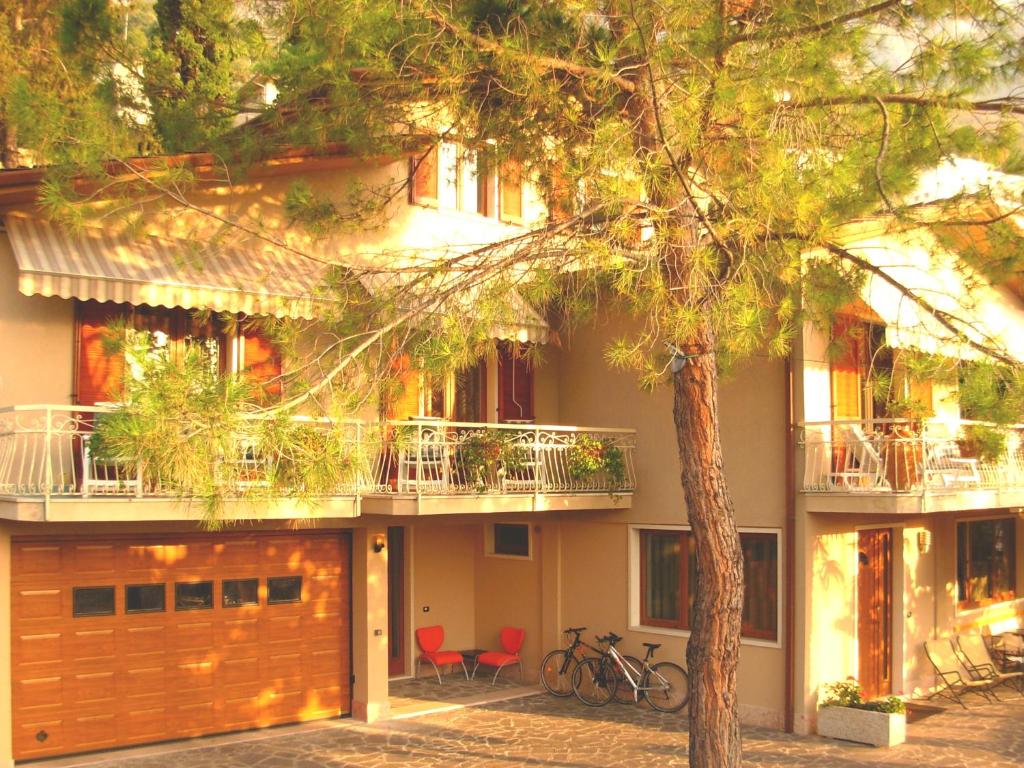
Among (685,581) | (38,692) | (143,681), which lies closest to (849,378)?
(685,581)

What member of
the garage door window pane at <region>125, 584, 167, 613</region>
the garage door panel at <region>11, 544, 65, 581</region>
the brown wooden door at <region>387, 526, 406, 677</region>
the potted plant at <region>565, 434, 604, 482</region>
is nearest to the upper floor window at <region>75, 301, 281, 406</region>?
the garage door panel at <region>11, 544, 65, 581</region>

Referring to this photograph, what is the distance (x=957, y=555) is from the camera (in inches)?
838

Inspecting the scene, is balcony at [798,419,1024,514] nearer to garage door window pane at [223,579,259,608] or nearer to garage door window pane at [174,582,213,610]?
garage door window pane at [223,579,259,608]

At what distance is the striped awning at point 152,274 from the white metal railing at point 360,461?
63.8 inches

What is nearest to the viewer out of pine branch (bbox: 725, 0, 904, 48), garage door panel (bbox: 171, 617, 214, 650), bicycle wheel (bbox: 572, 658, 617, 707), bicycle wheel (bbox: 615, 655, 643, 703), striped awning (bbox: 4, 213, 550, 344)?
pine branch (bbox: 725, 0, 904, 48)

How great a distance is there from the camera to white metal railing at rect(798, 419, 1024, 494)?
1606cm

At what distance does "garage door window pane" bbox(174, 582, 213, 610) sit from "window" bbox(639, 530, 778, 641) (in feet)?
23.6

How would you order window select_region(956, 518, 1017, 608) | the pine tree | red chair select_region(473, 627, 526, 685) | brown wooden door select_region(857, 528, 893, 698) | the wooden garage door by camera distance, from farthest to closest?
window select_region(956, 518, 1017, 608)
red chair select_region(473, 627, 526, 685)
brown wooden door select_region(857, 528, 893, 698)
the wooden garage door
the pine tree

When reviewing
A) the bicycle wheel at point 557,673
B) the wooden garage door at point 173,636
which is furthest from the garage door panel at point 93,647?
the bicycle wheel at point 557,673

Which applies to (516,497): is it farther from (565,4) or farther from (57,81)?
(57,81)

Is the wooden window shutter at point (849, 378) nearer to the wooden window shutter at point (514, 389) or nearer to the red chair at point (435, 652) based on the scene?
the wooden window shutter at point (514, 389)

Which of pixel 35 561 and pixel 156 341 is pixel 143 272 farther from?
pixel 35 561

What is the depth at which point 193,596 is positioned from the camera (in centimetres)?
1599

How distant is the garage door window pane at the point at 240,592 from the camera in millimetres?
16344
